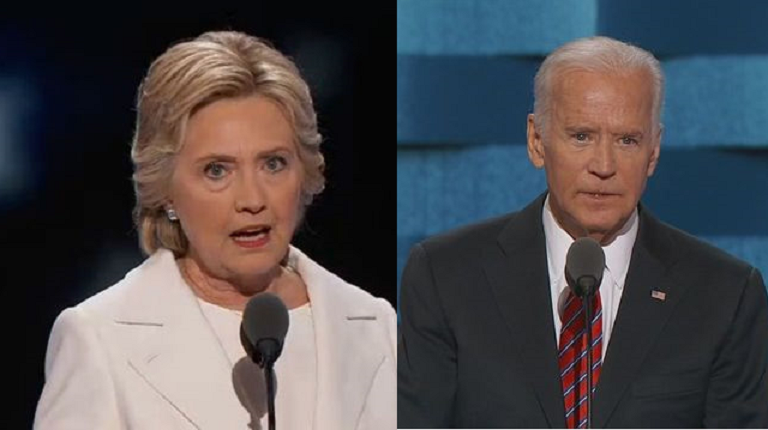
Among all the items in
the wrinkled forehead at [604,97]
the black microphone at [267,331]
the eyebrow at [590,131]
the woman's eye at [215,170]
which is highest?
the wrinkled forehead at [604,97]

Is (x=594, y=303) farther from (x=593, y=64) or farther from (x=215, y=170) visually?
(x=215, y=170)

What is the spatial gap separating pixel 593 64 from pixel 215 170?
855 mm

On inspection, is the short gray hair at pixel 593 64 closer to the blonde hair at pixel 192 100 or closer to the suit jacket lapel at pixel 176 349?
the blonde hair at pixel 192 100

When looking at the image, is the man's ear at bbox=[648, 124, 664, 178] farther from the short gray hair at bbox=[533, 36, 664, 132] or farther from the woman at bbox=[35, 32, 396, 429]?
the woman at bbox=[35, 32, 396, 429]

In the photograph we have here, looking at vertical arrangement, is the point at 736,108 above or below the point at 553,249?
above

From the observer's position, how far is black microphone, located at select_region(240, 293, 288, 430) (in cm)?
228

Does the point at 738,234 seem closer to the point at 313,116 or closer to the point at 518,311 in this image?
the point at 518,311

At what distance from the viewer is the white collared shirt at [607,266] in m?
2.65

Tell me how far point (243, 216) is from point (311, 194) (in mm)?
206

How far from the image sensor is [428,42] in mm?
2717

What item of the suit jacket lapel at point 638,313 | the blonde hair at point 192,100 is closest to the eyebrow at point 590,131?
the suit jacket lapel at point 638,313

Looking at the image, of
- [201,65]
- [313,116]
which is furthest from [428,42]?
[201,65]

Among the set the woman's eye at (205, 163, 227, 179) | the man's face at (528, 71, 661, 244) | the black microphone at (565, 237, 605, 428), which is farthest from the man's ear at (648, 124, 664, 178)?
the woman's eye at (205, 163, 227, 179)

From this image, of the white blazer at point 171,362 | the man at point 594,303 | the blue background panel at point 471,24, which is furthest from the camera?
the blue background panel at point 471,24
